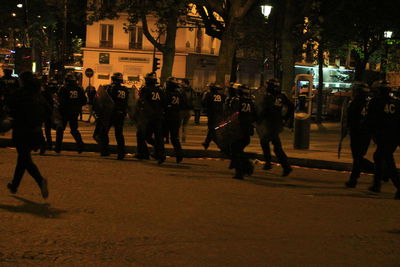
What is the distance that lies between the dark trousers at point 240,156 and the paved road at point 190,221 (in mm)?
231

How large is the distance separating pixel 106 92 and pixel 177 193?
6.18 meters

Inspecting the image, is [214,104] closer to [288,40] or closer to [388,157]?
[388,157]

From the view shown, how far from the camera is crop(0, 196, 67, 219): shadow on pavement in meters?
9.68

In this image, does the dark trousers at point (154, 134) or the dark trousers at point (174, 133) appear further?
the dark trousers at point (174, 133)

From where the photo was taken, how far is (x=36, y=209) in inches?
395

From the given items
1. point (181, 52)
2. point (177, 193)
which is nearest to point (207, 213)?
point (177, 193)

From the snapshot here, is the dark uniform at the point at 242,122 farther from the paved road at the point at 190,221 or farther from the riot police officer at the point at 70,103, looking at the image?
the riot police officer at the point at 70,103

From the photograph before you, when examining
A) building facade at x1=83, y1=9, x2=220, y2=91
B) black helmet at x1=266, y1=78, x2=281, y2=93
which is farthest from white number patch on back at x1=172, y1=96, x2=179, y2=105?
building facade at x1=83, y1=9, x2=220, y2=91

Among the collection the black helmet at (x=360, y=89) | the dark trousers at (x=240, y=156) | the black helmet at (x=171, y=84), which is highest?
the black helmet at (x=360, y=89)

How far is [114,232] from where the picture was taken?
8727mm

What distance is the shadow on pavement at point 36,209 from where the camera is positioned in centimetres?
968

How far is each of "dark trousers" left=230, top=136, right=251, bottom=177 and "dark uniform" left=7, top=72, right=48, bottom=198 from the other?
4.62 meters

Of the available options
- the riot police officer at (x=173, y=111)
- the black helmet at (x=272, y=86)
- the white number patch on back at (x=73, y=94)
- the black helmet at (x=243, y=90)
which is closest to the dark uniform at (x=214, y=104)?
the riot police officer at (x=173, y=111)

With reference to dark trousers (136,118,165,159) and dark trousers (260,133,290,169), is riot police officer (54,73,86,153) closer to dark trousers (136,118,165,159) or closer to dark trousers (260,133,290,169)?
dark trousers (136,118,165,159)
